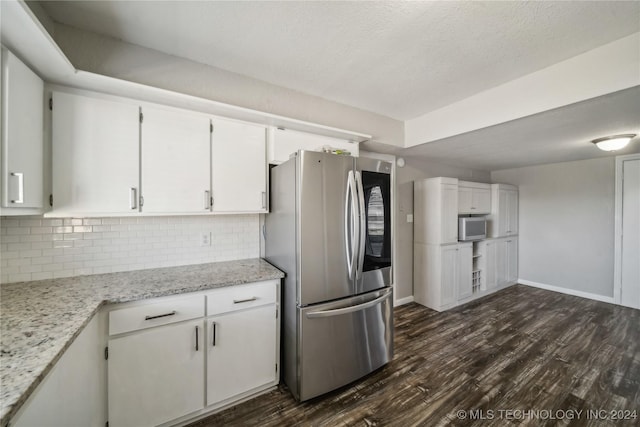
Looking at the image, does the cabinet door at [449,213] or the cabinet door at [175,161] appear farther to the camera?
the cabinet door at [449,213]

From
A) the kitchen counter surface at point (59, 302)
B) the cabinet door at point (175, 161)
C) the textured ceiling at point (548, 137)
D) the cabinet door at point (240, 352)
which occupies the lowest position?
the cabinet door at point (240, 352)

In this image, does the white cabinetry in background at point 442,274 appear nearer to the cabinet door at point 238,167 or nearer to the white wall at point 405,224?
the white wall at point 405,224

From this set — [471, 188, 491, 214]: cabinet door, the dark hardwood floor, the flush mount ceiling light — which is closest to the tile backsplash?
the dark hardwood floor

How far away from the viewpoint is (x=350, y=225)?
1.88 meters

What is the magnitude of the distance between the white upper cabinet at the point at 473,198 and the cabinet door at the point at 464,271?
624mm

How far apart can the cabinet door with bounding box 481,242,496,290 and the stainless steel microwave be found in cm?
42

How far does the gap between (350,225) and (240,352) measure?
4.09 feet

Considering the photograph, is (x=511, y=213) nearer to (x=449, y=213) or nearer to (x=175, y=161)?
(x=449, y=213)

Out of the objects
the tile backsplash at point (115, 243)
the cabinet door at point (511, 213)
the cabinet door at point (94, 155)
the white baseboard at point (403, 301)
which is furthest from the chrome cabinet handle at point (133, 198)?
the cabinet door at point (511, 213)

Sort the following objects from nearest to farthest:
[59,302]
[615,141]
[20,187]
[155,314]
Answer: [20,187]
[59,302]
[155,314]
[615,141]

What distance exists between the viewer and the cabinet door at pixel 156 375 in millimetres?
1396

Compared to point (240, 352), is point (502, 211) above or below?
above

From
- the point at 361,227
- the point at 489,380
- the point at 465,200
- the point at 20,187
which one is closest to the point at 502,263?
the point at 465,200

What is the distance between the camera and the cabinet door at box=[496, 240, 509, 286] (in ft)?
14.2
